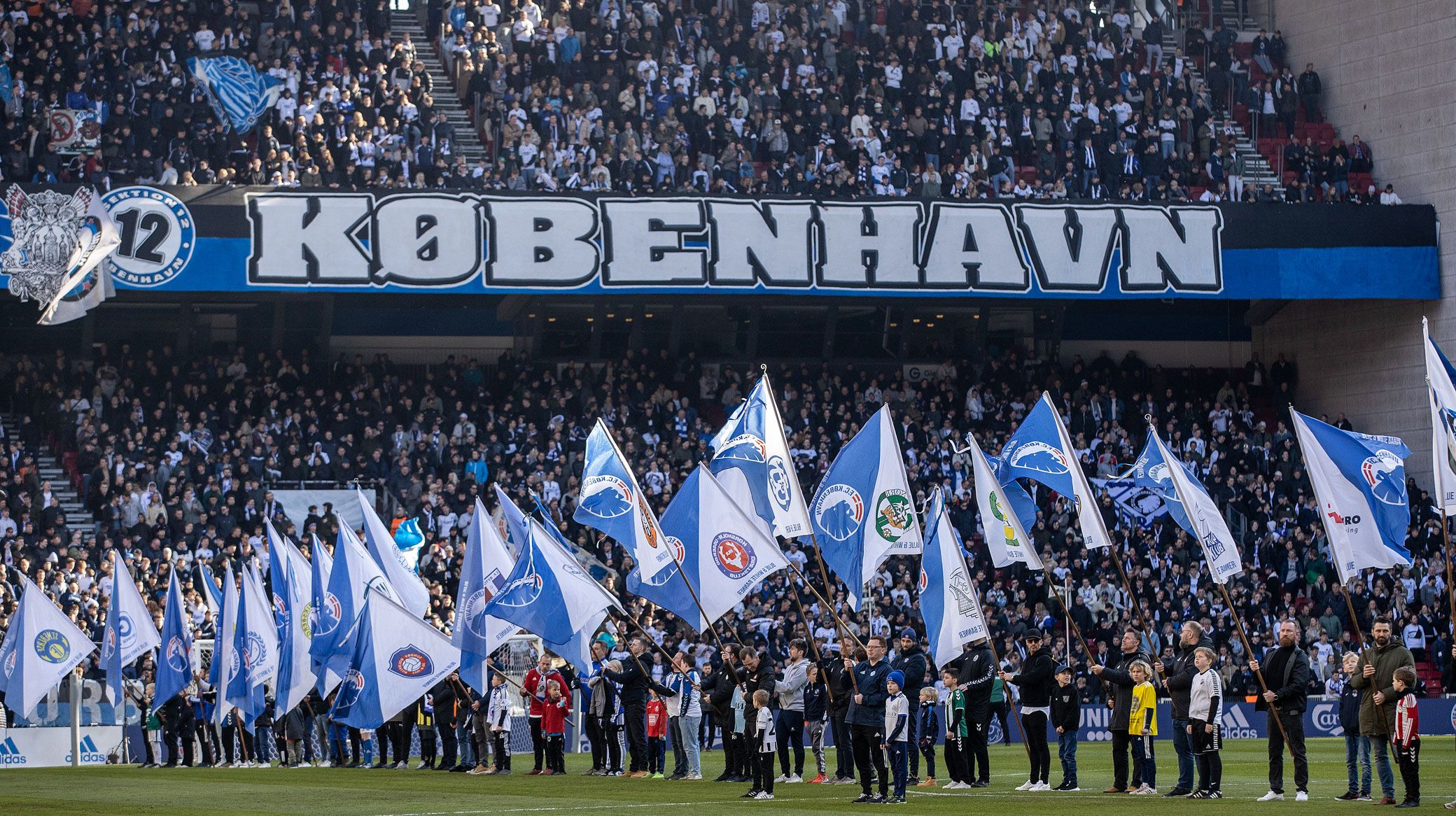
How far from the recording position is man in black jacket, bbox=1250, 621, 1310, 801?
2008 centimetres

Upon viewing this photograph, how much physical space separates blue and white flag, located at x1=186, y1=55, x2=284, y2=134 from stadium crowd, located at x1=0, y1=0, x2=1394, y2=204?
267mm

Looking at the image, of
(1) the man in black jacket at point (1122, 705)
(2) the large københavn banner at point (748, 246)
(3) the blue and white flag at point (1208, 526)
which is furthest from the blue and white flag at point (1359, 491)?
(2) the large københavn banner at point (748, 246)

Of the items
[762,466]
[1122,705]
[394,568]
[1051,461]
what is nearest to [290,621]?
[394,568]

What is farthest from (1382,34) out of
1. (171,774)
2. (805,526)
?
(171,774)

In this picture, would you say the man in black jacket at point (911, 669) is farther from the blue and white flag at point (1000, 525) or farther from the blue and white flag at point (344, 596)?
the blue and white flag at point (344, 596)

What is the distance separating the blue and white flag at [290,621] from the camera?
93.0 feet

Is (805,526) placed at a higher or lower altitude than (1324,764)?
higher

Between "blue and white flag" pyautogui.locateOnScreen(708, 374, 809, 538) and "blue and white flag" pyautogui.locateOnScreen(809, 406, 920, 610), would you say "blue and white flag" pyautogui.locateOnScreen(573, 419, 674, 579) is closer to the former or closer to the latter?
"blue and white flag" pyautogui.locateOnScreen(708, 374, 809, 538)

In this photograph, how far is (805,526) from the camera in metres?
24.7

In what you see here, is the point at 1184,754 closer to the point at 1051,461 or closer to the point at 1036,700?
the point at 1036,700

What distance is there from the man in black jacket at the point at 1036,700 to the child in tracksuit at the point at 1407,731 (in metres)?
4.53

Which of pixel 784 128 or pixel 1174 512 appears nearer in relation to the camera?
pixel 1174 512

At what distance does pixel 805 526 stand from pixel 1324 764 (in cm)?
891

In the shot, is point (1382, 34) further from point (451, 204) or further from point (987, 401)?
point (451, 204)
